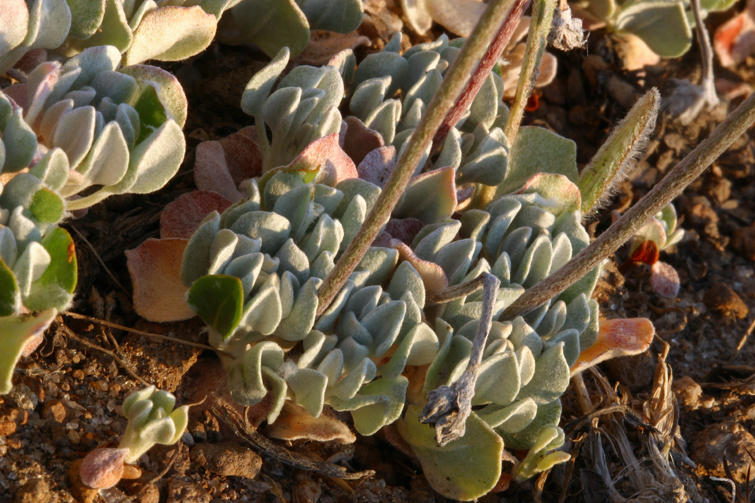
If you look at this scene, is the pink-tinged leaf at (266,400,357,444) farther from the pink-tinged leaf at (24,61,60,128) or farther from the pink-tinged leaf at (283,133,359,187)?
the pink-tinged leaf at (24,61,60,128)

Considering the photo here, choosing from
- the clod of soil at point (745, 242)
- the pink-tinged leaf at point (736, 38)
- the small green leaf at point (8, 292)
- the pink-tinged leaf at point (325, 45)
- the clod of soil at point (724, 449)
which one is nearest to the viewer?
the small green leaf at point (8, 292)

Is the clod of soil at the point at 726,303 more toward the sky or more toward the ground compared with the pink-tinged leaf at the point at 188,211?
more toward the sky

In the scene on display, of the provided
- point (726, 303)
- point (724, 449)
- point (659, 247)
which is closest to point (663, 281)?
point (659, 247)

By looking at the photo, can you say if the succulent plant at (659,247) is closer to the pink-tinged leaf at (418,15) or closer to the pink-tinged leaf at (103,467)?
the pink-tinged leaf at (418,15)

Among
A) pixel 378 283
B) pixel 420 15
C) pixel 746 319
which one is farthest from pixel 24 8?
pixel 746 319

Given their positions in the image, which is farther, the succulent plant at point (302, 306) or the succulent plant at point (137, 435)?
the succulent plant at point (302, 306)

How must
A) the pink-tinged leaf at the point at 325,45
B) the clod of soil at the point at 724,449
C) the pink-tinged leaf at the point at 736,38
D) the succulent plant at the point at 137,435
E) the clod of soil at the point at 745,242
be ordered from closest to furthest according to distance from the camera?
the succulent plant at the point at 137,435 → the clod of soil at the point at 724,449 → the pink-tinged leaf at the point at 325,45 → the clod of soil at the point at 745,242 → the pink-tinged leaf at the point at 736,38

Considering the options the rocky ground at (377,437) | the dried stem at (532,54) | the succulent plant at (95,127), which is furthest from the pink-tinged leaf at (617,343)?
the succulent plant at (95,127)
